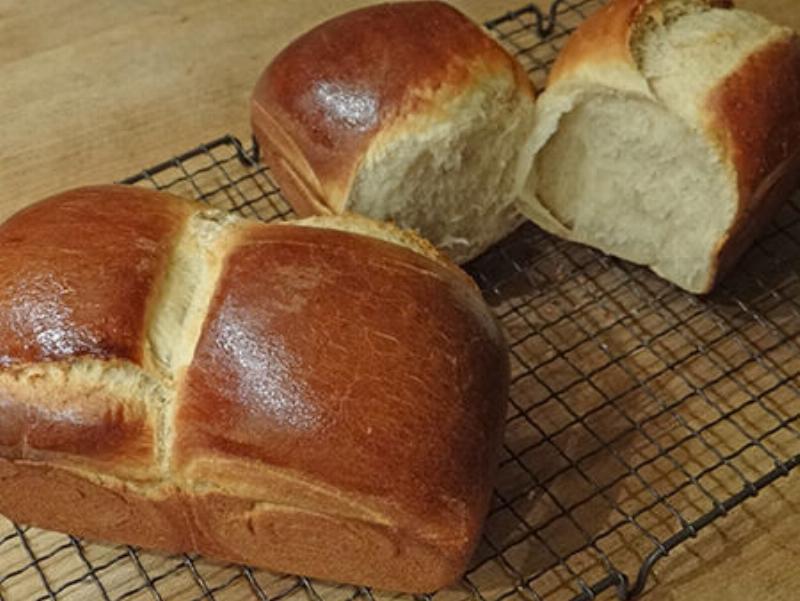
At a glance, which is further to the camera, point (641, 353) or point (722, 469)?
point (641, 353)

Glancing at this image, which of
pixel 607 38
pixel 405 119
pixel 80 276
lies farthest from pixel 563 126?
pixel 80 276

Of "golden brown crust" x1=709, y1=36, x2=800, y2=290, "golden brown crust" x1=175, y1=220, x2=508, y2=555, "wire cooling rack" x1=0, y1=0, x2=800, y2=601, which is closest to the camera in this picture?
"golden brown crust" x1=175, y1=220, x2=508, y2=555

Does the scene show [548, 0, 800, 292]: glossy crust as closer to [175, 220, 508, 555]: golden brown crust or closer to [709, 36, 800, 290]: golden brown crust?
[709, 36, 800, 290]: golden brown crust

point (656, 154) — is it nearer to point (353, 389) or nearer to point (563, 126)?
point (563, 126)

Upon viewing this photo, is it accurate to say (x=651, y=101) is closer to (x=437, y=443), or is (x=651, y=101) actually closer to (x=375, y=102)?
(x=375, y=102)

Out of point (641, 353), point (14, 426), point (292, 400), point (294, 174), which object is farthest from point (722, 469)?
point (14, 426)

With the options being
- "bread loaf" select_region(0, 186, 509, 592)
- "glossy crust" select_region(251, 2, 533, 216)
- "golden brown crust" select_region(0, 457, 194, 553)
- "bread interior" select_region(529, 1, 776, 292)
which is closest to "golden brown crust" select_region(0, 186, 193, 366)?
"bread loaf" select_region(0, 186, 509, 592)
